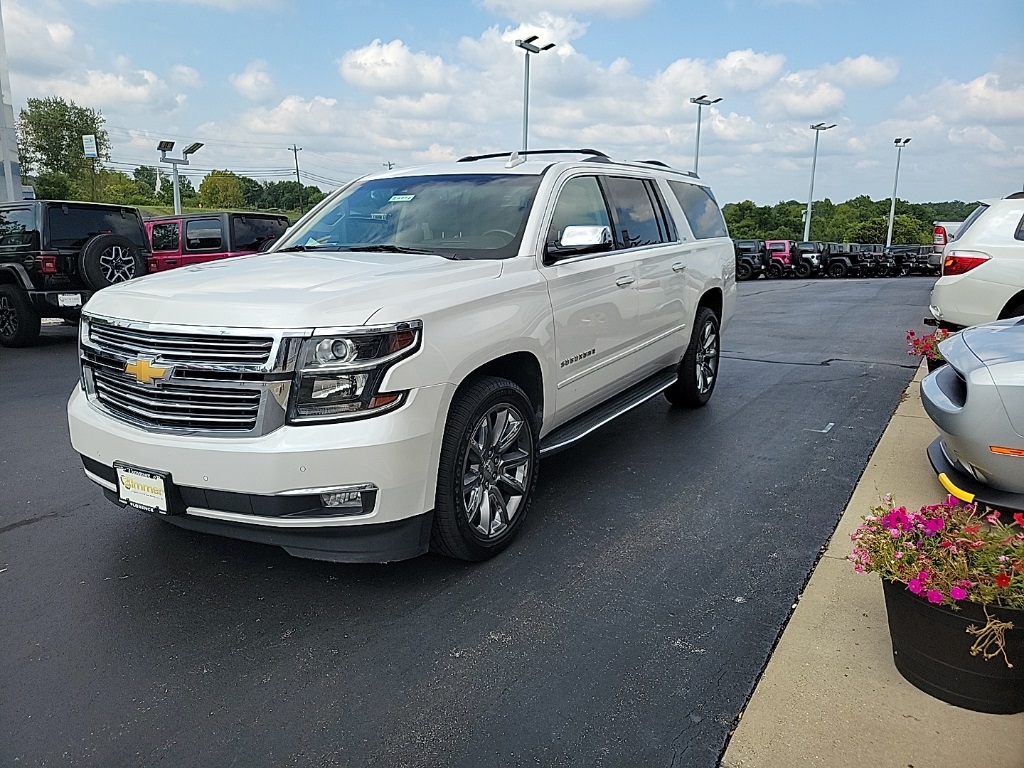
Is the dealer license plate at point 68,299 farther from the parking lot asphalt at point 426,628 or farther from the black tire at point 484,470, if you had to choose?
the black tire at point 484,470

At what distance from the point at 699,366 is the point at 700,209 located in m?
1.38

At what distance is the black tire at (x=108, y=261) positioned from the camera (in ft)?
32.4

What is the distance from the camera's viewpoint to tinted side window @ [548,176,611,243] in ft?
14.2

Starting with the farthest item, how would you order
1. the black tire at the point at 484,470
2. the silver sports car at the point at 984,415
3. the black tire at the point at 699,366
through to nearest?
the black tire at the point at 699,366
the silver sports car at the point at 984,415
the black tire at the point at 484,470

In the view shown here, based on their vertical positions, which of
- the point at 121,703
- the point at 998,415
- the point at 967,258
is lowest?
the point at 121,703

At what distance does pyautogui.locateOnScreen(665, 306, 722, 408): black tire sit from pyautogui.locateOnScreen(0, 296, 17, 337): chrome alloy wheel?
8.75m

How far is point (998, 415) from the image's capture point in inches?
140

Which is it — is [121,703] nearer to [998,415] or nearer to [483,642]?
[483,642]

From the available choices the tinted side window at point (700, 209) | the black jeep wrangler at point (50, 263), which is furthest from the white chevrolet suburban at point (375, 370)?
the black jeep wrangler at point (50, 263)

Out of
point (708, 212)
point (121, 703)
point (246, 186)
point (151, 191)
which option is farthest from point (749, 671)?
point (151, 191)

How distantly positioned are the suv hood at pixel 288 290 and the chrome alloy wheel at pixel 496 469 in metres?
0.69

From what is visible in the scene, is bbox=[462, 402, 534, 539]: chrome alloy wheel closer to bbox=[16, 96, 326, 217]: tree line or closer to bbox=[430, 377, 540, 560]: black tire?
bbox=[430, 377, 540, 560]: black tire

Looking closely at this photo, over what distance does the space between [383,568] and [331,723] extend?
111 centimetres

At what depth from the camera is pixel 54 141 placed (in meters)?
50.2
